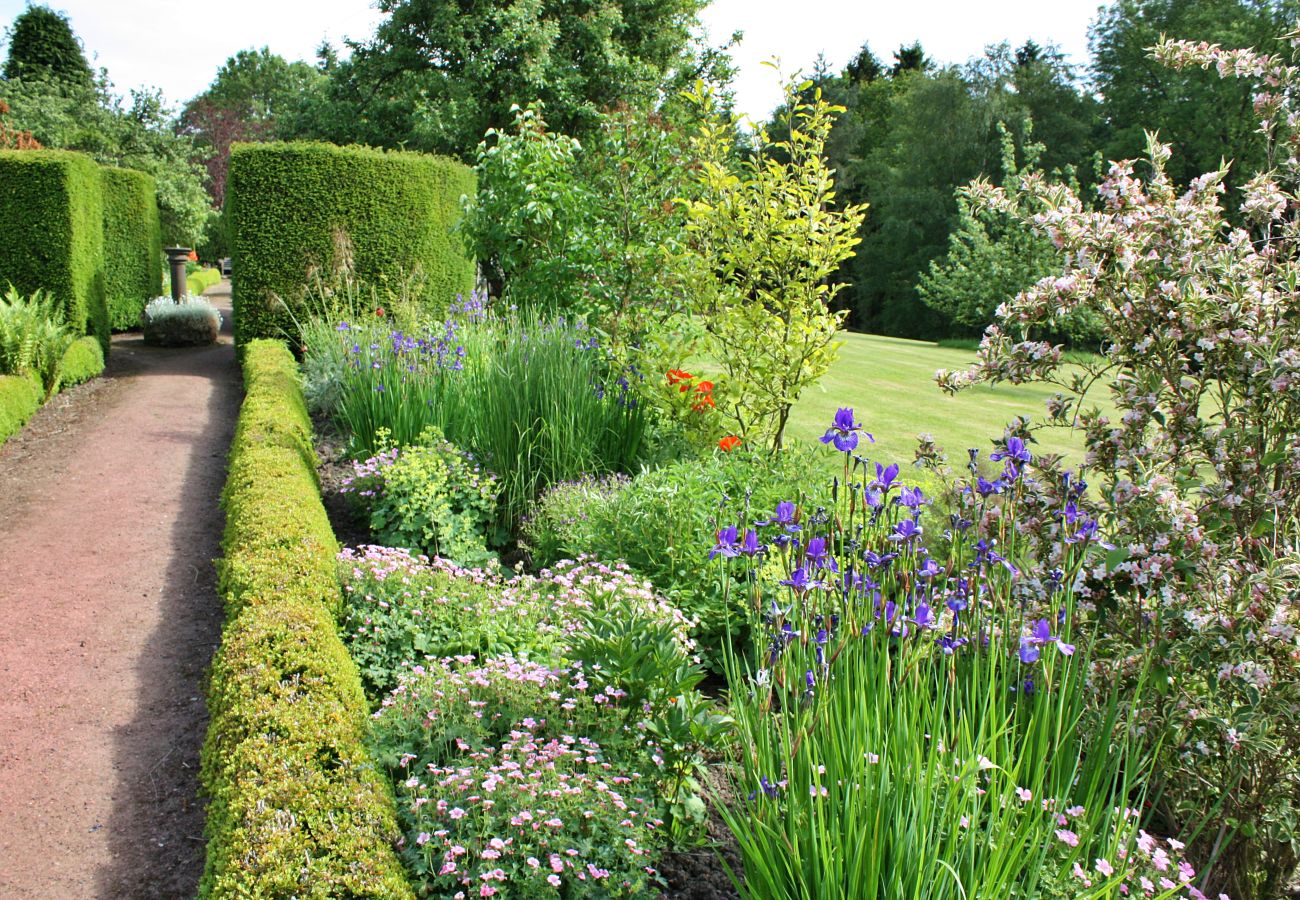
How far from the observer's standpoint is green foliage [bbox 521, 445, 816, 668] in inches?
165

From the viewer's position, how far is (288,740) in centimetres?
289

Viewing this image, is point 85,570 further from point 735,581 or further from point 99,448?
point 735,581

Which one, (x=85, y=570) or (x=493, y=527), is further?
(x=493, y=527)

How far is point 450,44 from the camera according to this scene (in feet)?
64.3

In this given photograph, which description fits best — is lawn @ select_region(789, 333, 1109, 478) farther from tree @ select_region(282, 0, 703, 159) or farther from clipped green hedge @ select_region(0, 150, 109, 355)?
clipped green hedge @ select_region(0, 150, 109, 355)

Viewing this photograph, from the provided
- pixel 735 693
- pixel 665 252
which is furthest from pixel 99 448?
pixel 735 693

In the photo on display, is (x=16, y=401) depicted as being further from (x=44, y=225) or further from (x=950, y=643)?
(x=950, y=643)

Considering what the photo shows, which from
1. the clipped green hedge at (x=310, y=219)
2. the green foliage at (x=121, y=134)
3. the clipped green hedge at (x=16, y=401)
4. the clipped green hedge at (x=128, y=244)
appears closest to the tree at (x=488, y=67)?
the green foliage at (x=121, y=134)

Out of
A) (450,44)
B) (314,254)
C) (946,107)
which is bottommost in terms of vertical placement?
(314,254)

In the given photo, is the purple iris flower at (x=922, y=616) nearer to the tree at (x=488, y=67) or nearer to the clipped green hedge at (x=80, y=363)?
the clipped green hedge at (x=80, y=363)

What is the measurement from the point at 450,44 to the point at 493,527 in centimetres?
1722

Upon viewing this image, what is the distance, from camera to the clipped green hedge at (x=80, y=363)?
9992mm

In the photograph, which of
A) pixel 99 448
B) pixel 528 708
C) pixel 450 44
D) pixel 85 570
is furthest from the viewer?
pixel 450 44

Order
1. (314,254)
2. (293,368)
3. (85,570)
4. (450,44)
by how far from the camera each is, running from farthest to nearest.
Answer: (450,44), (314,254), (293,368), (85,570)
